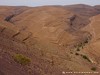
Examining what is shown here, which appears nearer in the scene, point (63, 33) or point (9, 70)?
point (9, 70)

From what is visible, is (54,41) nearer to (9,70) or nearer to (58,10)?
(58,10)

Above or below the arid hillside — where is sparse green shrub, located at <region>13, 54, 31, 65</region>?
above

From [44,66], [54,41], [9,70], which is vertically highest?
[9,70]

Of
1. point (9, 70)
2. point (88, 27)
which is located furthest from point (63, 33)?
point (9, 70)

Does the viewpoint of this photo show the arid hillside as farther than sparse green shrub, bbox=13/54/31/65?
Yes

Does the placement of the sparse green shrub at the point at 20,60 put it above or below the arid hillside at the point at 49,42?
above

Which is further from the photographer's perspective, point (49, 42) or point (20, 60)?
point (49, 42)

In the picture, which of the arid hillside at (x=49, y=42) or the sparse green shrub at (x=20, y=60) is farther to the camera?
the arid hillside at (x=49, y=42)

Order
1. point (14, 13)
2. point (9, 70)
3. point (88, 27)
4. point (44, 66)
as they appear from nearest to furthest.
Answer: point (9, 70) < point (44, 66) < point (88, 27) < point (14, 13)
